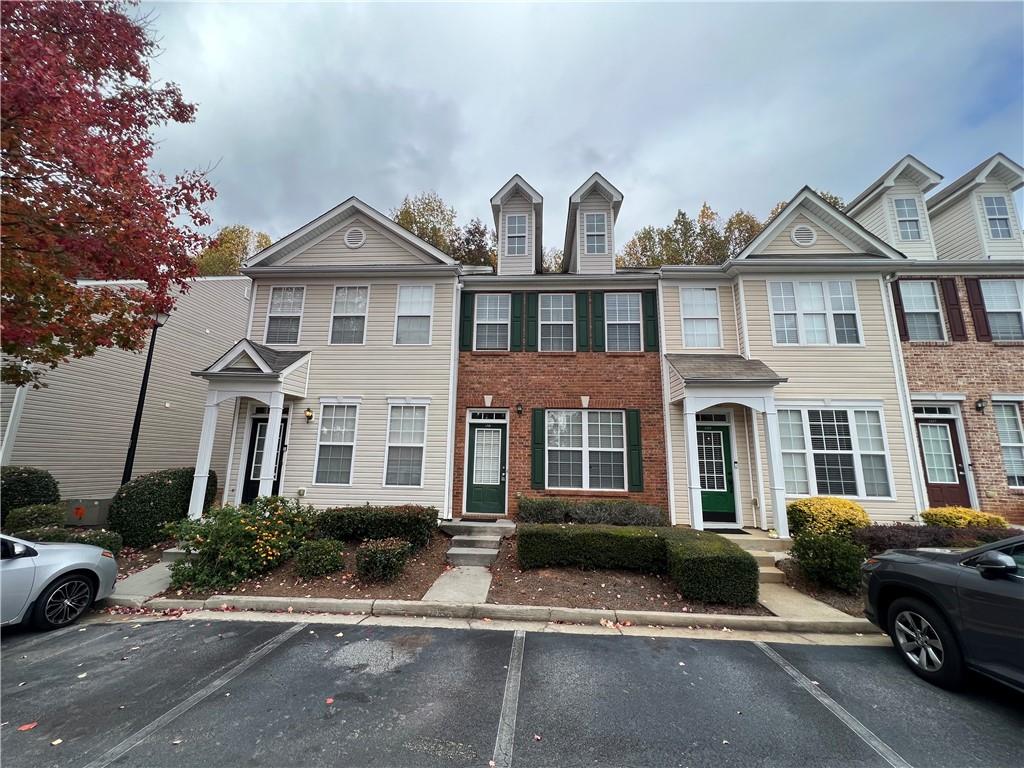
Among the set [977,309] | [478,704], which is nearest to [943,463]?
[977,309]

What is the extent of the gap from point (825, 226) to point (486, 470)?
11.0 metres

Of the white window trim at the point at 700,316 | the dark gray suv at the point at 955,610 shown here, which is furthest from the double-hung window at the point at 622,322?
the dark gray suv at the point at 955,610

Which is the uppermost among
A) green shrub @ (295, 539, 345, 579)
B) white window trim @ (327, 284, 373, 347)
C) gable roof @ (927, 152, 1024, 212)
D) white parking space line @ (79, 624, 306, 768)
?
gable roof @ (927, 152, 1024, 212)

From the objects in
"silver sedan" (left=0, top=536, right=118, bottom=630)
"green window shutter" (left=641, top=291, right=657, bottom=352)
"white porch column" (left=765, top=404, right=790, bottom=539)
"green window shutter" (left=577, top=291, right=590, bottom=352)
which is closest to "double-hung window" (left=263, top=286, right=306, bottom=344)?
"silver sedan" (left=0, top=536, right=118, bottom=630)

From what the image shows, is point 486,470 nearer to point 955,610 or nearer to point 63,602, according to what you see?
point 63,602

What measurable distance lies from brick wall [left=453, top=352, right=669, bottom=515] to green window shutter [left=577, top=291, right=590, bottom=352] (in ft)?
0.85

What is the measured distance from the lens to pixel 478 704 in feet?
12.2

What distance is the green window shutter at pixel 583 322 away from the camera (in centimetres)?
1077

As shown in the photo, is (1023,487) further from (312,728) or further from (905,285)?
(312,728)

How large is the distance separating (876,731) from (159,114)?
13.2 meters

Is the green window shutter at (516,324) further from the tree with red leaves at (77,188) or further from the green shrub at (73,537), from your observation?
the green shrub at (73,537)

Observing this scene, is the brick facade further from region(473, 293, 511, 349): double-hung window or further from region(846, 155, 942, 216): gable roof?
region(473, 293, 511, 349): double-hung window

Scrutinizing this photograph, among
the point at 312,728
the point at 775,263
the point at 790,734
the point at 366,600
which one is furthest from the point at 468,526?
the point at 775,263

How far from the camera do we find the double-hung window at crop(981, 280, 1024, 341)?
10141 mm
